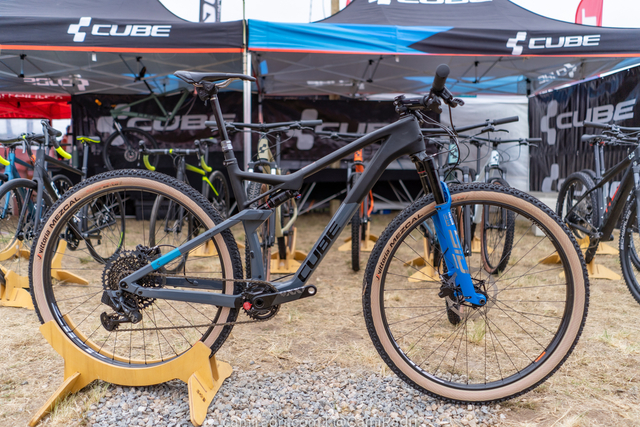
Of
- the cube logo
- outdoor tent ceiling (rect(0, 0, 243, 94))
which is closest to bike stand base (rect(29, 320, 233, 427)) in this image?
outdoor tent ceiling (rect(0, 0, 243, 94))

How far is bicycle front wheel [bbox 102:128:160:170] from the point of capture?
22.5 ft

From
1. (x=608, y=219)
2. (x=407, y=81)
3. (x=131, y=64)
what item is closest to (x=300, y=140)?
(x=407, y=81)

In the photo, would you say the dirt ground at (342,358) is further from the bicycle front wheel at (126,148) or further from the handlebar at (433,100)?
the bicycle front wheel at (126,148)

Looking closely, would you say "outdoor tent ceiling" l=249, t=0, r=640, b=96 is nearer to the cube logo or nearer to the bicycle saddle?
the cube logo

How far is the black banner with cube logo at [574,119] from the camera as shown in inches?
196

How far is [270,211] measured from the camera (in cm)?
154

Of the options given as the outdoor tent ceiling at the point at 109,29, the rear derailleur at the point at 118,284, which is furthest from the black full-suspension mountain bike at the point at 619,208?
the outdoor tent ceiling at the point at 109,29

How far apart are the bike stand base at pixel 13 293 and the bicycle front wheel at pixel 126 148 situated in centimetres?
448

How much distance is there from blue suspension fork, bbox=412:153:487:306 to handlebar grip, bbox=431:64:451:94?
24cm

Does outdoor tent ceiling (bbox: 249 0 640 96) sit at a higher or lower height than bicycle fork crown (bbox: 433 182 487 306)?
higher

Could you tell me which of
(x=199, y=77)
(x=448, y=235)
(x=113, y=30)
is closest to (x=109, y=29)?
(x=113, y=30)

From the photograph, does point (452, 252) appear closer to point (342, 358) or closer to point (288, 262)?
point (342, 358)

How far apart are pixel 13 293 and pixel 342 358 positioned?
7.45 feet

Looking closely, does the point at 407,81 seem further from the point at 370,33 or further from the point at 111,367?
the point at 111,367
